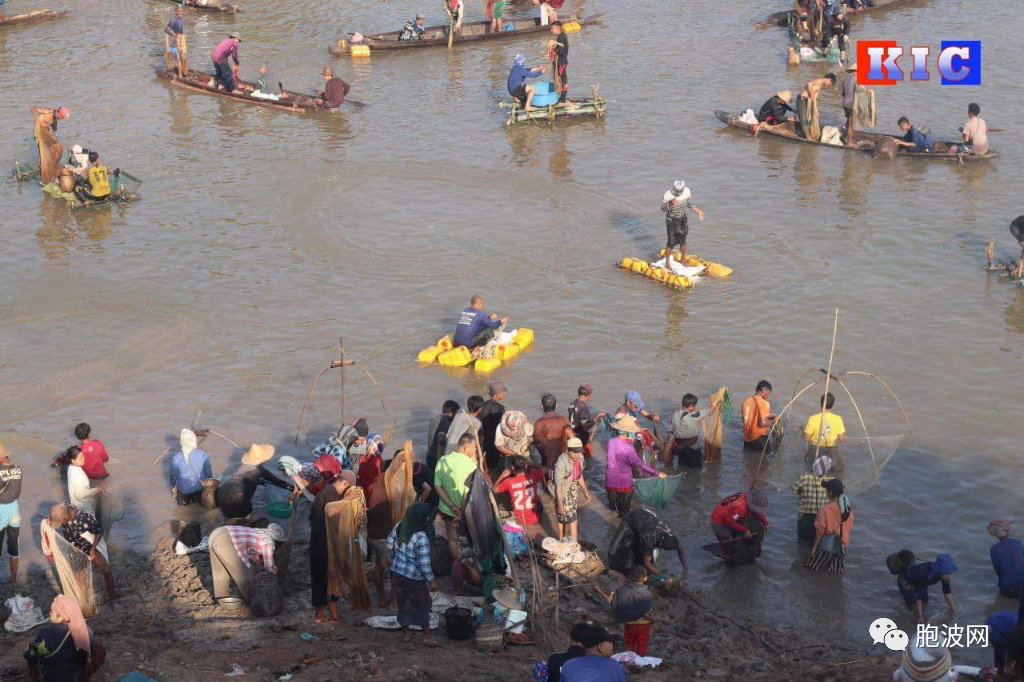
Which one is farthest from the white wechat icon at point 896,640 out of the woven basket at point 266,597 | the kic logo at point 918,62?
the kic logo at point 918,62

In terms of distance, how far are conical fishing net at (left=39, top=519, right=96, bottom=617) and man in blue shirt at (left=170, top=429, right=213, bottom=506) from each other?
2110mm

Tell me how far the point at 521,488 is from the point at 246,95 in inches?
729

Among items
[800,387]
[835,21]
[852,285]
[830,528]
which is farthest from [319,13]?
[830,528]

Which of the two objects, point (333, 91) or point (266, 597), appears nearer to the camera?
point (266, 597)

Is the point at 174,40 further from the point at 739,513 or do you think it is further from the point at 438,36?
the point at 739,513

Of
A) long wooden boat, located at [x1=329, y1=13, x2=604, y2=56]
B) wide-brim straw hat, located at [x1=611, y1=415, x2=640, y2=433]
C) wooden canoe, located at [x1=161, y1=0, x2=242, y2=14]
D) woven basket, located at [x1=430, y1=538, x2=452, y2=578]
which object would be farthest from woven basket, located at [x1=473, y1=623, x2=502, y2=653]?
wooden canoe, located at [x1=161, y1=0, x2=242, y2=14]

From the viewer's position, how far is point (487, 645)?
33.4ft

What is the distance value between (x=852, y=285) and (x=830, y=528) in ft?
24.9

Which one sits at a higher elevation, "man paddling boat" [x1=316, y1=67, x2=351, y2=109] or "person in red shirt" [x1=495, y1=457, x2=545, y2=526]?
"man paddling boat" [x1=316, y1=67, x2=351, y2=109]

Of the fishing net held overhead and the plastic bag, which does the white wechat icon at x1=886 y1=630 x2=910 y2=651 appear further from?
the plastic bag

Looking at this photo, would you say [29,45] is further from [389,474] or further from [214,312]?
[389,474]

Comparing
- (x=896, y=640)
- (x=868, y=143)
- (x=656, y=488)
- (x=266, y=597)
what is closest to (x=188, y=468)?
(x=266, y=597)

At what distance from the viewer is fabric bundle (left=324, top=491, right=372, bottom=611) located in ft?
34.7

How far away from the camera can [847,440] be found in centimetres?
1320
